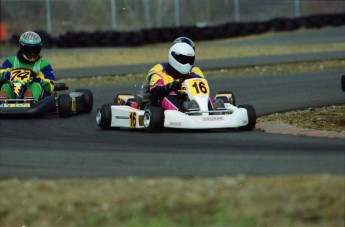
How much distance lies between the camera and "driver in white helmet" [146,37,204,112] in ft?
39.1

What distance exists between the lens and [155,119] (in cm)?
1146

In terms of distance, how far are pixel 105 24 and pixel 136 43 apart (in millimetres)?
8328

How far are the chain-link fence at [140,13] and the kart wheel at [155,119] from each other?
26.2 metres

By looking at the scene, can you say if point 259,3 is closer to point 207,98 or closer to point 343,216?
point 207,98

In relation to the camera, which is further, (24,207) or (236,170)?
(236,170)

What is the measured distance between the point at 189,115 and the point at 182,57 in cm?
98

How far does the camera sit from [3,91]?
14.1 m

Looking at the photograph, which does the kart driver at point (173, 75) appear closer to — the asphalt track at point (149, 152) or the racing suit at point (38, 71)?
the asphalt track at point (149, 152)

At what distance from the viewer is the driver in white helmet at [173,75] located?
39.1 feet

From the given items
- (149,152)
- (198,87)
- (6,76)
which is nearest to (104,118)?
(198,87)

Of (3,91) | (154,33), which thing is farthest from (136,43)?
(3,91)

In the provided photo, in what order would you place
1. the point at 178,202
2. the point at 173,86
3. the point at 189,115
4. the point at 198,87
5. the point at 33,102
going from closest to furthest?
the point at 178,202
the point at 189,115
the point at 198,87
the point at 173,86
the point at 33,102

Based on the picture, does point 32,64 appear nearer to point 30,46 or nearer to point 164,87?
point 30,46

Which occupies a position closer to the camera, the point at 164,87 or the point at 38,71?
the point at 164,87
